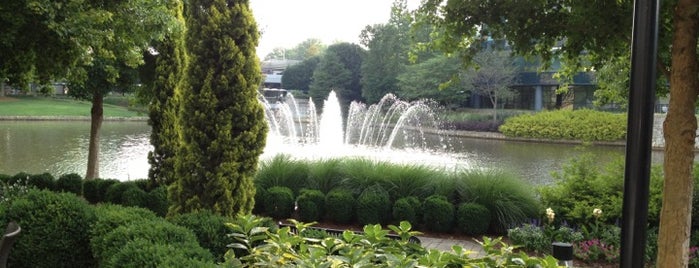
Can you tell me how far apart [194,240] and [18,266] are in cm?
174

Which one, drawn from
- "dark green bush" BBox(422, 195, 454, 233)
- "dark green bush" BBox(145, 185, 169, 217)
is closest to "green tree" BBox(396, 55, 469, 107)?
"dark green bush" BBox(422, 195, 454, 233)

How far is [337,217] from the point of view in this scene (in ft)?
26.5

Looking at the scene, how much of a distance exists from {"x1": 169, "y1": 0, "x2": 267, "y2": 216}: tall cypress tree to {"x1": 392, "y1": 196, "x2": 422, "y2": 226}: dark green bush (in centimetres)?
273

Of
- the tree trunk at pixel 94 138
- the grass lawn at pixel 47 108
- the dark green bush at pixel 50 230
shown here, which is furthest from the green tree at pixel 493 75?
the dark green bush at pixel 50 230

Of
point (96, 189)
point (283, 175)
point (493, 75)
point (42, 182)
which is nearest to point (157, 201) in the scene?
point (96, 189)

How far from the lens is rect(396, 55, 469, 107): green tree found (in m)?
35.3

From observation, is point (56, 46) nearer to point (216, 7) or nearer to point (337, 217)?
point (216, 7)

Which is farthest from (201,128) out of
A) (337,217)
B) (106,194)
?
(106,194)

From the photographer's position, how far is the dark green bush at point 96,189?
29.6 feet

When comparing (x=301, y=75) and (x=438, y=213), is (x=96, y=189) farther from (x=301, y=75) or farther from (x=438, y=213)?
(x=301, y=75)

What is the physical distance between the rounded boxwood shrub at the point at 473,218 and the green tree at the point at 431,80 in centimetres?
2674

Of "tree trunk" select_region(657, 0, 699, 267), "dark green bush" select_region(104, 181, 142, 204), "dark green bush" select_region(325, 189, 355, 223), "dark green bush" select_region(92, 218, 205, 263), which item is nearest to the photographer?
"dark green bush" select_region(92, 218, 205, 263)

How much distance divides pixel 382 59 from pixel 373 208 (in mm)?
33357

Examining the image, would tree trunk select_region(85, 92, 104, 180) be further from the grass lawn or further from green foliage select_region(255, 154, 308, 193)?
the grass lawn
